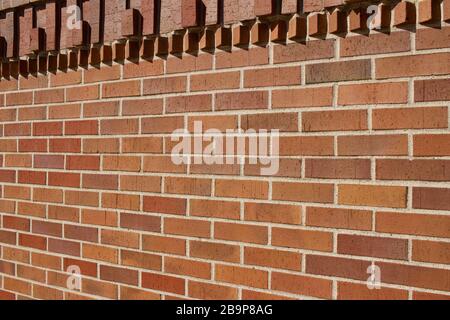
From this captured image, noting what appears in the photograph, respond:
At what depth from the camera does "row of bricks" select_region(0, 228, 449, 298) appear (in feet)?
5.93

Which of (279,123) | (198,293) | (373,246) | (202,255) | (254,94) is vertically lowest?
(198,293)

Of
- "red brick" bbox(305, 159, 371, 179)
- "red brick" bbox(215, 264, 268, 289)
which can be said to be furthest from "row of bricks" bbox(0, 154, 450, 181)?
"red brick" bbox(215, 264, 268, 289)

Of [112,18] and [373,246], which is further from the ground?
[112,18]

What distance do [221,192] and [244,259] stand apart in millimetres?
269

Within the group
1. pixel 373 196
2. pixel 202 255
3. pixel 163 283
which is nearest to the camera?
pixel 373 196

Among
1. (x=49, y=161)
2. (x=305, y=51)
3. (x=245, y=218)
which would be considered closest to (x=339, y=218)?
(x=245, y=218)

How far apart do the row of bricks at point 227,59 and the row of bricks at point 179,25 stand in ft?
0.12

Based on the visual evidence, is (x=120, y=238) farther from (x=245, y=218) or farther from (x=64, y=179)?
(x=245, y=218)

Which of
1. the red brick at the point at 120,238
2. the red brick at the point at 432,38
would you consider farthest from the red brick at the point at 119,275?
the red brick at the point at 432,38

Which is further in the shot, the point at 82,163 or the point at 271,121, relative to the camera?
the point at 82,163

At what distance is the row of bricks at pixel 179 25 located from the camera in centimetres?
187

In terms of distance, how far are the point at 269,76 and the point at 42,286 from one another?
5.19ft

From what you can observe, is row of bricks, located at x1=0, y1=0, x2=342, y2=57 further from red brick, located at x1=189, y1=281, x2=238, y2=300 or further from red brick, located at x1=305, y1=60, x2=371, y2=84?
red brick, located at x1=189, y1=281, x2=238, y2=300

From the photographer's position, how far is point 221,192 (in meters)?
2.23
